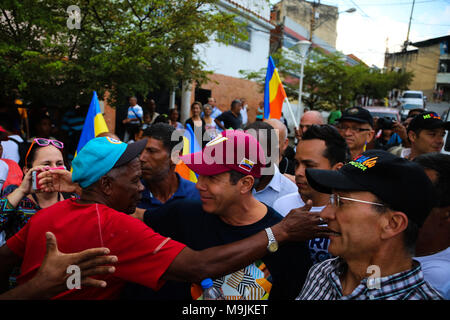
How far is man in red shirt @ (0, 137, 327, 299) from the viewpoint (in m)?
1.81

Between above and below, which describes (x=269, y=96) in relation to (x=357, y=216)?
above

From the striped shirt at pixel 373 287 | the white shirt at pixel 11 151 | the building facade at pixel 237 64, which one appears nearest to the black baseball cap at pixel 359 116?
the striped shirt at pixel 373 287

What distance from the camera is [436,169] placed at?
2164mm

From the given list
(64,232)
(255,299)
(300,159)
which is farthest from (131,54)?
(255,299)

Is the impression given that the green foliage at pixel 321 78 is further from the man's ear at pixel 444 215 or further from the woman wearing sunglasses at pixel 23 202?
the man's ear at pixel 444 215

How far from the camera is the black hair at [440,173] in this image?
2053 millimetres

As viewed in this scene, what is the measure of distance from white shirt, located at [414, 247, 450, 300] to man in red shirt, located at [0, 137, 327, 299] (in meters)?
0.54

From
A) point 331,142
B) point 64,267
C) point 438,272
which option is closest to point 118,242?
point 64,267

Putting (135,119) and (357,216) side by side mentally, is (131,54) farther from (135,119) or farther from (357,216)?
(357,216)

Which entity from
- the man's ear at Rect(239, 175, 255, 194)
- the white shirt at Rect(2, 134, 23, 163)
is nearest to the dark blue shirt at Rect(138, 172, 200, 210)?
the man's ear at Rect(239, 175, 255, 194)

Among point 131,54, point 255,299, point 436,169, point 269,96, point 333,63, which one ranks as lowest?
point 255,299

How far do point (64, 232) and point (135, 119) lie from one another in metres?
8.30

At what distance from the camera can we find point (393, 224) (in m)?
1.60

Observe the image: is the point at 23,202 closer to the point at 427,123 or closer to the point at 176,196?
the point at 176,196
